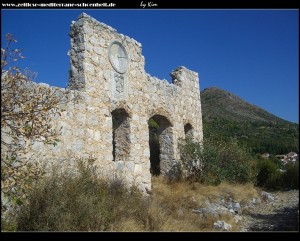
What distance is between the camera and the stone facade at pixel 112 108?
24.2 ft

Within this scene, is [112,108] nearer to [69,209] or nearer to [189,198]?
[189,198]

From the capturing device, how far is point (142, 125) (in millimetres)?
9633

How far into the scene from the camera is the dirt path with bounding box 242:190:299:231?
22.0 feet

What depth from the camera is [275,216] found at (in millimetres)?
7879

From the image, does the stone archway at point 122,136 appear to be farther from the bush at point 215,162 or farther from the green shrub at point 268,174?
the green shrub at point 268,174

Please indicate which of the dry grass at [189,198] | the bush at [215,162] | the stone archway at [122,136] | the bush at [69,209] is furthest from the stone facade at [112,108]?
the bush at [69,209]

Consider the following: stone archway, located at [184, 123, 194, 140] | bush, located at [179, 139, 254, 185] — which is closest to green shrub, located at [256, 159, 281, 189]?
bush, located at [179, 139, 254, 185]

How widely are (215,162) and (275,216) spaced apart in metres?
3.32

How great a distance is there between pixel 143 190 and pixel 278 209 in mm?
3400

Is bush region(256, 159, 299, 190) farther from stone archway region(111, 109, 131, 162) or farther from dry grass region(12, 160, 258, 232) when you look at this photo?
stone archway region(111, 109, 131, 162)

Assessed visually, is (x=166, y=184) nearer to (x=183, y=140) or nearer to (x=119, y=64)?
(x=183, y=140)

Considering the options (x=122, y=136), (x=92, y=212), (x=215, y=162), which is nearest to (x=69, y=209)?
(x=92, y=212)

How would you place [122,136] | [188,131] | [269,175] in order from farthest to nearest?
[269,175], [188,131], [122,136]

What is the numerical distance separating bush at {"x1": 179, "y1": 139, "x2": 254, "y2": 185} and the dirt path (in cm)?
147
